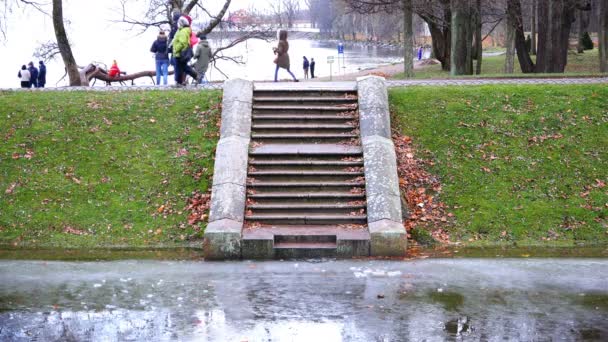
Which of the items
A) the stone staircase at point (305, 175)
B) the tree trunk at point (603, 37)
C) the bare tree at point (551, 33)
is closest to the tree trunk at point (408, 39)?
the bare tree at point (551, 33)

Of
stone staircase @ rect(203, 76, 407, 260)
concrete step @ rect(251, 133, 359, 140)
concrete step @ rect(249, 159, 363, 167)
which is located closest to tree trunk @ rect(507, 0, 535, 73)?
stone staircase @ rect(203, 76, 407, 260)

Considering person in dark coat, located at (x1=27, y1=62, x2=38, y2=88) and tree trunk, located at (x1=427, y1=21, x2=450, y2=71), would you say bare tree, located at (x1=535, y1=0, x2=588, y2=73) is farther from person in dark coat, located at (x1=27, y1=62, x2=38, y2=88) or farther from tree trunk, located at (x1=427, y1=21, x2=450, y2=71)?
person in dark coat, located at (x1=27, y1=62, x2=38, y2=88)

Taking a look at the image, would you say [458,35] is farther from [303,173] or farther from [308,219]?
[308,219]

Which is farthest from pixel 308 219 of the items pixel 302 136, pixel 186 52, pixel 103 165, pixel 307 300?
pixel 186 52

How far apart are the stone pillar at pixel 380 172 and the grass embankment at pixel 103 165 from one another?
3.10 m

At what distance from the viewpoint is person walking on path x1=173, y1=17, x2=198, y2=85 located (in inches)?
790

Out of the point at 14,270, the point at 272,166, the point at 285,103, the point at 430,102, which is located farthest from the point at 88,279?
the point at 430,102

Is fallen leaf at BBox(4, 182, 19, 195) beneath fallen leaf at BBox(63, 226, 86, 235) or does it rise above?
above

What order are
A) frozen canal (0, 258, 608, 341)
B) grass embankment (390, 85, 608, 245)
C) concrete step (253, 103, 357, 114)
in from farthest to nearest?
1. concrete step (253, 103, 357, 114)
2. grass embankment (390, 85, 608, 245)
3. frozen canal (0, 258, 608, 341)

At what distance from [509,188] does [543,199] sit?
2.19 ft

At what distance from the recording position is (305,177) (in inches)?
587

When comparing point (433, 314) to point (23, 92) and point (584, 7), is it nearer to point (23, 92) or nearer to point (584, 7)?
point (23, 92)

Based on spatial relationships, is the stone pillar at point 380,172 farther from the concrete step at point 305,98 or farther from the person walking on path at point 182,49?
the person walking on path at point 182,49

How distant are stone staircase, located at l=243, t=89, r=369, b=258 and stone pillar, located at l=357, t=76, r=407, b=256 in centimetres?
22
